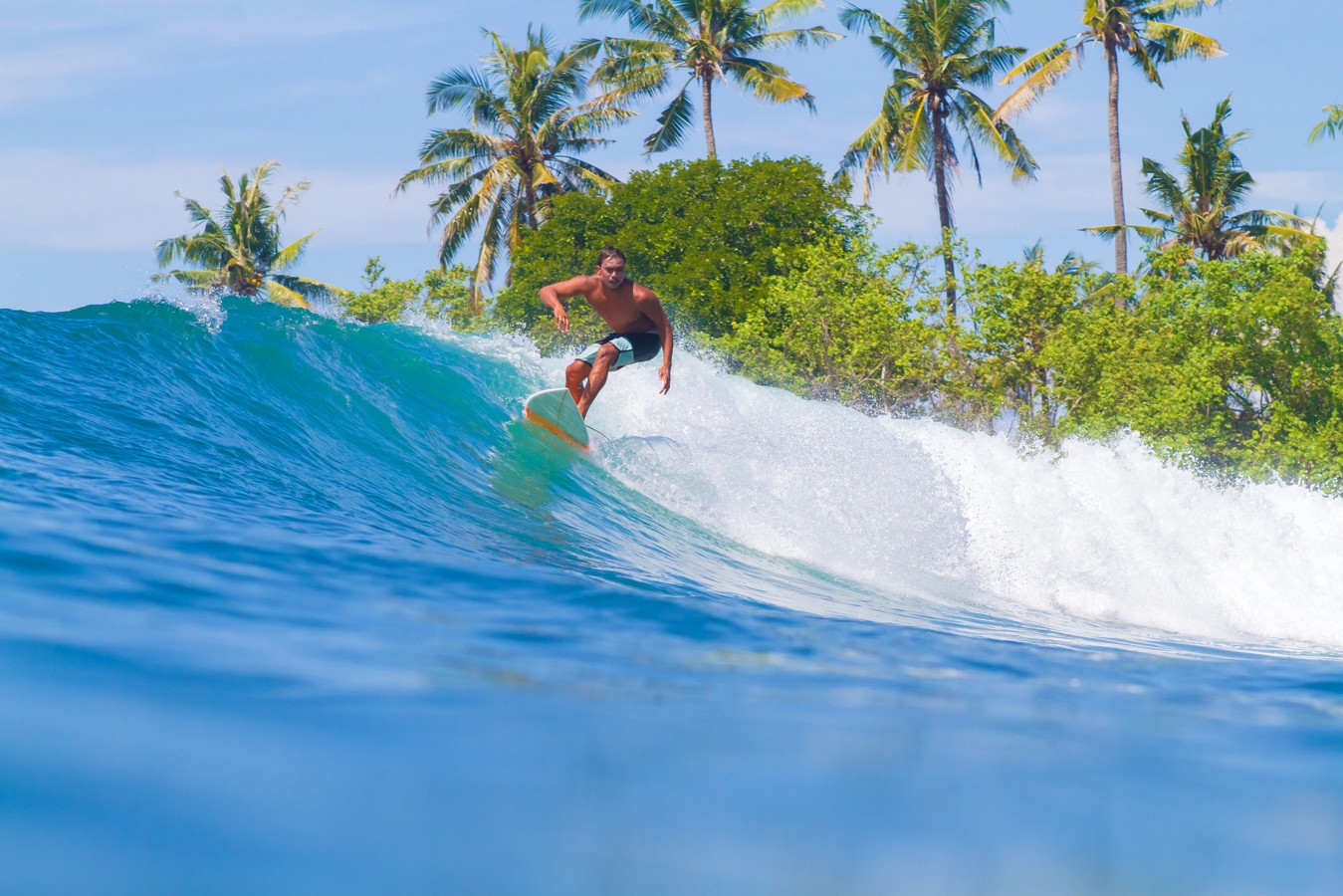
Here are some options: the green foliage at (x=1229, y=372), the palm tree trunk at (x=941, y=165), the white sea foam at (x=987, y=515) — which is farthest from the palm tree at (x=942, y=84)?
the white sea foam at (x=987, y=515)

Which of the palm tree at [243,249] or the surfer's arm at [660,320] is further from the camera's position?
the palm tree at [243,249]

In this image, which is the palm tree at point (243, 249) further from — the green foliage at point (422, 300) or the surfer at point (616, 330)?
the surfer at point (616, 330)

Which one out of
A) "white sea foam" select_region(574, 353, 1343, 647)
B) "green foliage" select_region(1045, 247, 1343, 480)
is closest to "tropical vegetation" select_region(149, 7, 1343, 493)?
"green foliage" select_region(1045, 247, 1343, 480)

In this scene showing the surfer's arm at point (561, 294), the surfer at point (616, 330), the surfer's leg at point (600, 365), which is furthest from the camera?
the surfer's leg at point (600, 365)

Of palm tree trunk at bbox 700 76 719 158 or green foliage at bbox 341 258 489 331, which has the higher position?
palm tree trunk at bbox 700 76 719 158

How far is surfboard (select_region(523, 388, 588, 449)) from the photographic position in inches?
320

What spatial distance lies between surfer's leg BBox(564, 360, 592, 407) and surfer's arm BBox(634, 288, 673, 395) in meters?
0.55

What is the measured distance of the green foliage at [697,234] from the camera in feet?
85.1

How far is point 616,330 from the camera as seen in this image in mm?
8102

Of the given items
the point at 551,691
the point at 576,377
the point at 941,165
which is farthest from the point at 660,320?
the point at 941,165

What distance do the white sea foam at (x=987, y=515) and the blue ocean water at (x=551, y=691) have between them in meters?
0.08

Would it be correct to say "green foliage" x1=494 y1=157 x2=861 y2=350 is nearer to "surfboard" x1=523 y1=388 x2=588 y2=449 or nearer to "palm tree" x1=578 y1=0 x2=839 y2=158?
"palm tree" x1=578 y1=0 x2=839 y2=158

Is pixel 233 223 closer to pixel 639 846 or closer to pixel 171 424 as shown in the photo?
pixel 171 424

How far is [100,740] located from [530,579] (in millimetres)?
2154
